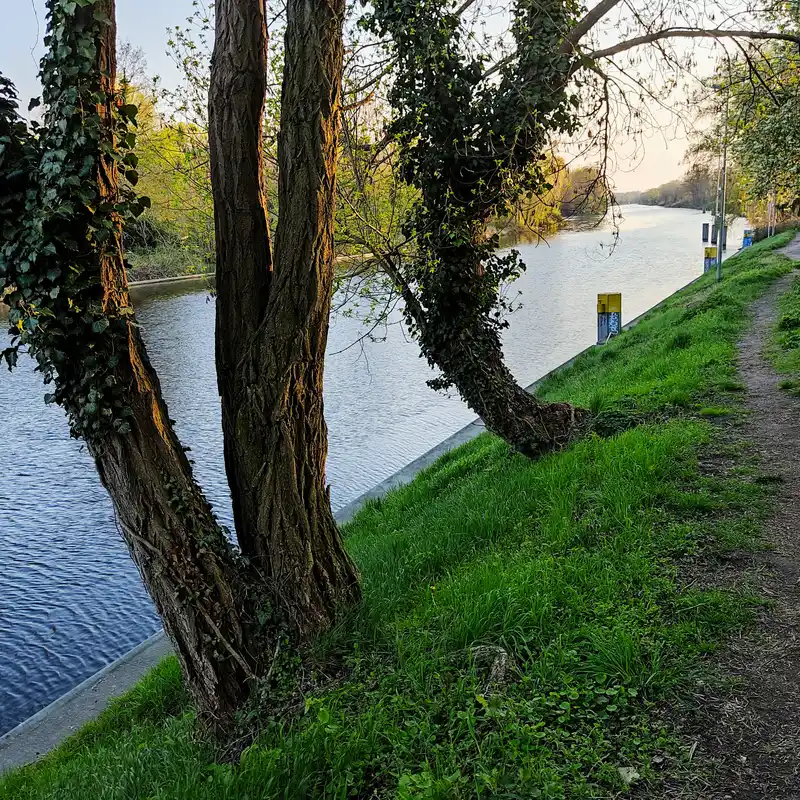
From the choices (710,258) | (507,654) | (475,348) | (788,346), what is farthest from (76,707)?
(710,258)

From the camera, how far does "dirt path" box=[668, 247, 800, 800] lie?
2695 mm

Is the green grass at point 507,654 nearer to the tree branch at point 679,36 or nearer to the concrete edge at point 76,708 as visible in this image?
the concrete edge at point 76,708

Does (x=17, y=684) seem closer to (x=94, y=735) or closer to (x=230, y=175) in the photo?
(x=94, y=735)

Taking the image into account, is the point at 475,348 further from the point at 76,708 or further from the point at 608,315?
the point at 608,315

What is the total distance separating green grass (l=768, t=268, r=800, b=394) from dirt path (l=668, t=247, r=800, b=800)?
3.37 m

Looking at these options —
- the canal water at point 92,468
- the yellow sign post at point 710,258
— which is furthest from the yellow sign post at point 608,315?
the yellow sign post at point 710,258

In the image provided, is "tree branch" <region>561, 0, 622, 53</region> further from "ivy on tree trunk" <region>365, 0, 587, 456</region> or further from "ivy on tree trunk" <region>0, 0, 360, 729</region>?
"ivy on tree trunk" <region>0, 0, 360, 729</region>

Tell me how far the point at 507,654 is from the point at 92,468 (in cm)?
1014

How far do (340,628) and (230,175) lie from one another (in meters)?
2.82

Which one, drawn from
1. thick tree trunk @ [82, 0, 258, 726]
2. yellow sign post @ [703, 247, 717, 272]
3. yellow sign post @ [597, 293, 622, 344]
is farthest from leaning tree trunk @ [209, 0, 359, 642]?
yellow sign post @ [703, 247, 717, 272]

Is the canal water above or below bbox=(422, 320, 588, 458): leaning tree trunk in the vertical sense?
below

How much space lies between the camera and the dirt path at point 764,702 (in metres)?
2.70

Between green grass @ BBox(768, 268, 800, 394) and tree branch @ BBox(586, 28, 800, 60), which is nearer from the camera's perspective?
tree branch @ BBox(586, 28, 800, 60)

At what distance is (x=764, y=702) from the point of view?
3094 mm
